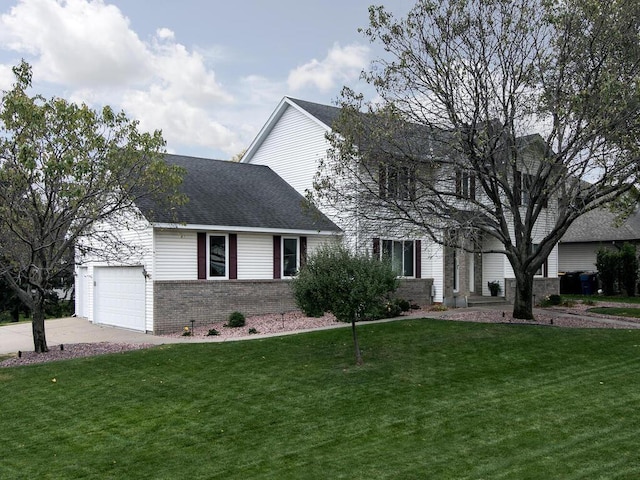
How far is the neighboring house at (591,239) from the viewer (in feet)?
105

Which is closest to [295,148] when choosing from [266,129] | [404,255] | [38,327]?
[266,129]

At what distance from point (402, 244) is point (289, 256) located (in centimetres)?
454

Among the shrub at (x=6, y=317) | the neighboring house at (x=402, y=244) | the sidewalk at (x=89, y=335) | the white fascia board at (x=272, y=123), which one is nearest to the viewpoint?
the sidewalk at (x=89, y=335)

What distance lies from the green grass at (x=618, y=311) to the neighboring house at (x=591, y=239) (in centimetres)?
1140

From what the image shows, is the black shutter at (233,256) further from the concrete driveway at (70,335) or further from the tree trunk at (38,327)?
the tree trunk at (38,327)

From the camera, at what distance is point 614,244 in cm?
3241

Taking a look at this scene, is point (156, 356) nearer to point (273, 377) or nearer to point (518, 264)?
point (273, 377)

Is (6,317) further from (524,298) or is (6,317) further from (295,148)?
(524,298)

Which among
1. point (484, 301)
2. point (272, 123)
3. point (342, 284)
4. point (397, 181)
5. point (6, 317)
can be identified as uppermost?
point (272, 123)

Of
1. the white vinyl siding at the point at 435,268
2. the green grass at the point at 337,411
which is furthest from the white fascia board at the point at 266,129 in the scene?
the green grass at the point at 337,411

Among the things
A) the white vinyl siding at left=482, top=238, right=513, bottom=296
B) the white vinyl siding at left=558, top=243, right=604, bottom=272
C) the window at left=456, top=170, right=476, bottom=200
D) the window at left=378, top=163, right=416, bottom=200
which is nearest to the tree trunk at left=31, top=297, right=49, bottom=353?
the window at left=378, top=163, right=416, bottom=200

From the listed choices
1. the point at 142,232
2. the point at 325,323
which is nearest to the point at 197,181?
the point at 142,232

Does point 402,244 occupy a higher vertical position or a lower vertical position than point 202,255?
higher

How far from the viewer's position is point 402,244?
2319 centimetres
